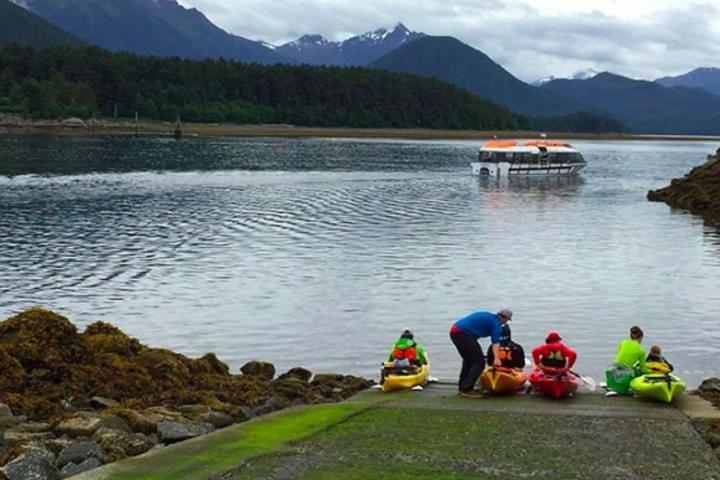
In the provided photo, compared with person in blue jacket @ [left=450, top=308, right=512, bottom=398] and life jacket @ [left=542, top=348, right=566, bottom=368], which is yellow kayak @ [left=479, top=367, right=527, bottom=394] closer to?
person in blue jacket @ [left=450, top=308, right=512, bottom=398]

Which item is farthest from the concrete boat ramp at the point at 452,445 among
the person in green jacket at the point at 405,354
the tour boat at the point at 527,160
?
the tour boat at the point at 527,160

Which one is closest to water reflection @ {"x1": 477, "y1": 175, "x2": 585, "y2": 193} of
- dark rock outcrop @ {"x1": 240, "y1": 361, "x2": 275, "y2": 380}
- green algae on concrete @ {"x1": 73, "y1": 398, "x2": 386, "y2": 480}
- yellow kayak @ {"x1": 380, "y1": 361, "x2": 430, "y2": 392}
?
dark rock outcrop @ {"x1": 240, "y1": 361, "x2": 275, "y2": 380}

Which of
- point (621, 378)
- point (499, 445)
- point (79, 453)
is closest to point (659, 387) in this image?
point (621, 378)

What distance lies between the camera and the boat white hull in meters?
111

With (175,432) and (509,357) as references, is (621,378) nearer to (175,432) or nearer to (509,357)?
(509,357)

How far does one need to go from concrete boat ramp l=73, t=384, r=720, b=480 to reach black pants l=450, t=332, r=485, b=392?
977 mm

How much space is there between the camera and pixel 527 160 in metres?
113

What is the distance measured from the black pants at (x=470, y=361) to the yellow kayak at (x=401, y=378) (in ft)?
3.64

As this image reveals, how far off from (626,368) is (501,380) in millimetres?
2852

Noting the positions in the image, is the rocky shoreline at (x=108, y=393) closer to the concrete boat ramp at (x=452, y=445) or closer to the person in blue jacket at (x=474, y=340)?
the concrete boat ramp at (x=452, y=445)

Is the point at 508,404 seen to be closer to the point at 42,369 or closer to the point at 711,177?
the point at 42,369

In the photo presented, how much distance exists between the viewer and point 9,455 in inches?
571

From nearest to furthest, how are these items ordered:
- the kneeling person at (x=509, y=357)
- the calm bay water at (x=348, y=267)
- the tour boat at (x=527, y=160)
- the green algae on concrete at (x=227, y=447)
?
the green algae on concrete at (x=227, y=447), the kneeling person at (x=509, y=357), the calm bay water at (x=348, y=267), the tour boat at (x=527, y=160)

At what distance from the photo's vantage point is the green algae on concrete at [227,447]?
548 inches
